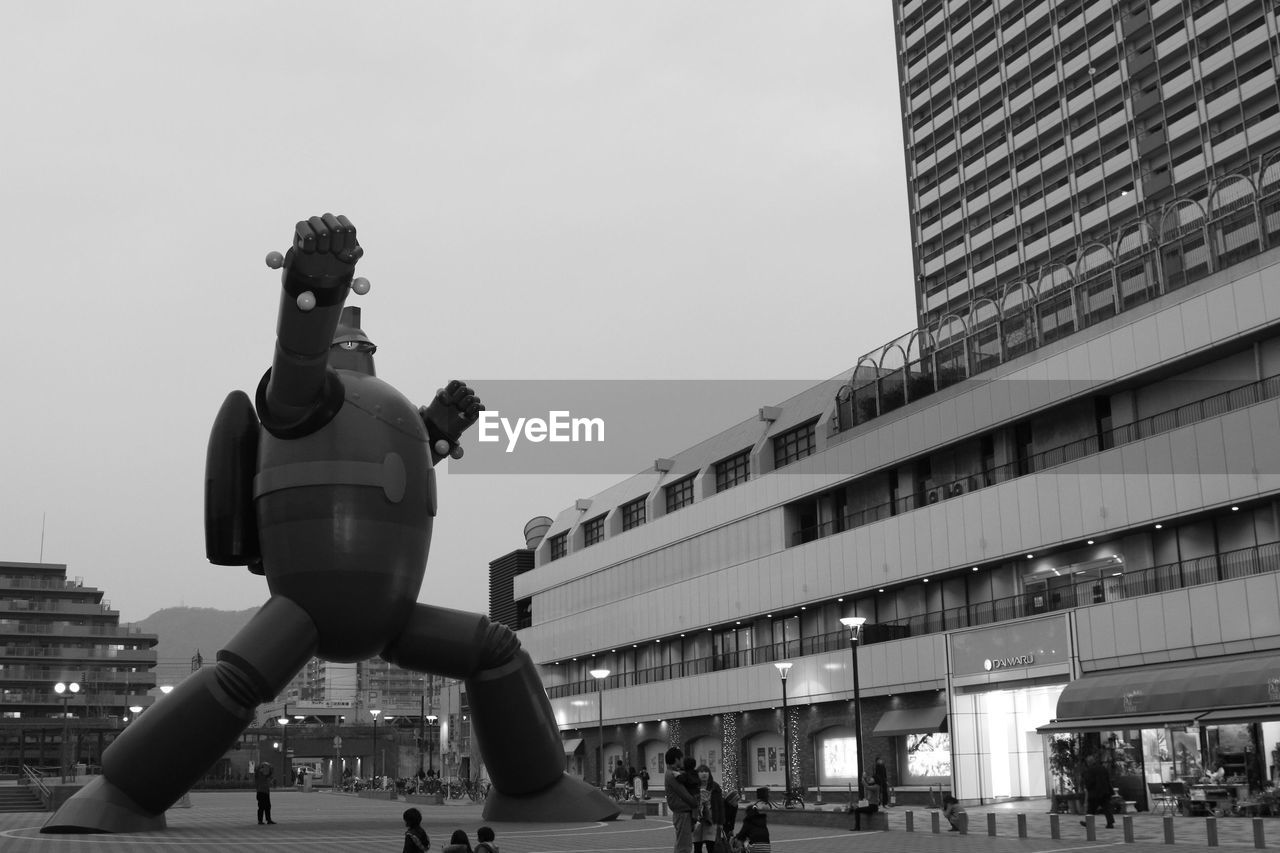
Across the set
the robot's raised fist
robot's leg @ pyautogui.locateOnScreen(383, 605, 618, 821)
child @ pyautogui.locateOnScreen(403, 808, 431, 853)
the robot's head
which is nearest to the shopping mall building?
robot's leg @ pyautogui.locateOnScreen(383, 605, 618, 821)

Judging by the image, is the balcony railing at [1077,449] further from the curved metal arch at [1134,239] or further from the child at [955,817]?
the child at [955,817]

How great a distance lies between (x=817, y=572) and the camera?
44.6 metres

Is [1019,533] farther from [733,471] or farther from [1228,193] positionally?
[733,471]

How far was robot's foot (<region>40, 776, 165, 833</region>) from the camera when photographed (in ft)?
57.7

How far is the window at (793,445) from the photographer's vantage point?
159 feet

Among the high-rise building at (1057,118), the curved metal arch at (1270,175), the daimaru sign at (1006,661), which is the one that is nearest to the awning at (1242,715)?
the daimaru sign at (1006,661)

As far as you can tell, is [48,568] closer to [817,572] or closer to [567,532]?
[567,532]

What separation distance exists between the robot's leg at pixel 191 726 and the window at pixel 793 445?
105 feet

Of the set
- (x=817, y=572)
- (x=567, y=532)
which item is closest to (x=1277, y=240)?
(x=817, y=572)

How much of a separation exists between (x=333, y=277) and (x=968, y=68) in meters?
73.4

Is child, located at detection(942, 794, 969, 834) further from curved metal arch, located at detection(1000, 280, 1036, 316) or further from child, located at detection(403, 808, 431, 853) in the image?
curved metal arch, located at detection(1000, 280, 1036, 316)

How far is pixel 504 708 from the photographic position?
62.9ft

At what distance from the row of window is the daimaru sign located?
12964 mm

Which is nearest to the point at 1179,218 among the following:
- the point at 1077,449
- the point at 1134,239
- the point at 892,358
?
the point at 1134,239
